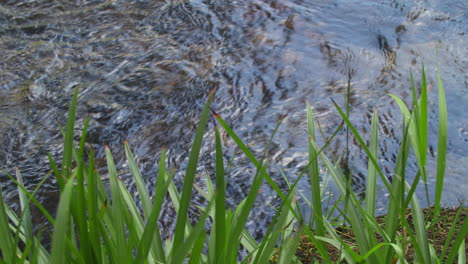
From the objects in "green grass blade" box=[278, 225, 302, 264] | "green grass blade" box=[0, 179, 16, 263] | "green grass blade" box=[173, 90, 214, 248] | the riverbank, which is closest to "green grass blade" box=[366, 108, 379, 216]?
the riverbank

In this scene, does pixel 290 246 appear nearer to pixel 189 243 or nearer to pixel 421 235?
pixel 189 243

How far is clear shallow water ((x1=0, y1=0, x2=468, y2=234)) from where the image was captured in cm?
358

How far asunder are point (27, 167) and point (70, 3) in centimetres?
230

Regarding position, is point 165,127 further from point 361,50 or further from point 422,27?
point 422,27

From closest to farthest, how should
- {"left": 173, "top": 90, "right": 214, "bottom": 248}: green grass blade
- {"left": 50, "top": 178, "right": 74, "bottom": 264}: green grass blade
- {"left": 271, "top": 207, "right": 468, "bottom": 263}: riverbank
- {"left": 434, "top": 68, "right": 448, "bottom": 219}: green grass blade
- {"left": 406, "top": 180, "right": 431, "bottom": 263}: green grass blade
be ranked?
{"left": 50, "top": 178, "right": 74, "bottom": 264}: green grass blade < {"left": 173, "top": 90, "right": 214, "bottom": 248}: green grass blade < {"left": 406, "top": 180, "right": 431, "bottom": 263}: green grass blade < {"left": 434, "top": 68, "right": 448, "bottom": 219}: green grass blade < {"left": 271, "top": 207, "right": 468, "bottom": 263}: riverbank

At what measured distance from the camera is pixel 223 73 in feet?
14.2

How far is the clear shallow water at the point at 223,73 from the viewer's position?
358cm

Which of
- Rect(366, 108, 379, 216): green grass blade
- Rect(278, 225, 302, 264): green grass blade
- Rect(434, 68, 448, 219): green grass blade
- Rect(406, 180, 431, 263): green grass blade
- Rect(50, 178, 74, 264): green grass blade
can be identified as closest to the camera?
Rect(50, 178, 74, 264): green grass blade

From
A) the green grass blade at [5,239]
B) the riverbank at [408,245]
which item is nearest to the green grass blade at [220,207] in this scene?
the green grass blade at [5,239]

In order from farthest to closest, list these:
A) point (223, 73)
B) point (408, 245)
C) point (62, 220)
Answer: point (223, 73) → point (408, 245) → point (62, 220)

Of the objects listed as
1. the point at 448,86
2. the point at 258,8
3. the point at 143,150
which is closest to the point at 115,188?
the point at 143,150

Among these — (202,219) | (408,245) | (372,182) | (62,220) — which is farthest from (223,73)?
(62,220)

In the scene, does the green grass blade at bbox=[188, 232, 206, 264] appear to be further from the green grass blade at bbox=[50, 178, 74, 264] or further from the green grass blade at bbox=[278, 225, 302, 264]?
the green grass blade at bbox=[50, 178, 74, 264]

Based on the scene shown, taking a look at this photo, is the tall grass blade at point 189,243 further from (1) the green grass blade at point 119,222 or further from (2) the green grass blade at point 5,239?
(2) the green grass blade at point 5,239
